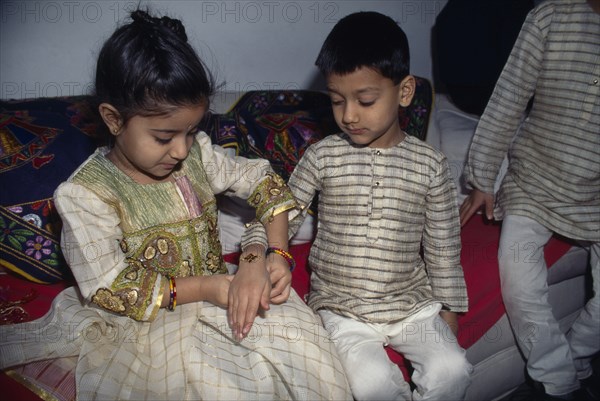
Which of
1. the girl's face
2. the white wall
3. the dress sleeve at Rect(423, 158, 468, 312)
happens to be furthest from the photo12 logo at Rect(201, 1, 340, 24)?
the dress sleeve at Rect(423, 158, 468, 312)

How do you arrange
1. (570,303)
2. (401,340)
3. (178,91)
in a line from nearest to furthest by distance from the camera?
(178,91) → (401,340) → (570,303)

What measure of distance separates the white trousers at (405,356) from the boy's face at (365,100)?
0.48 m

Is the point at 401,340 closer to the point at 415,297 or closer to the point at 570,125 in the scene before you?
the point at 415,297

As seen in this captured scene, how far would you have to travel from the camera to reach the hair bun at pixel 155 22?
1.25 meters

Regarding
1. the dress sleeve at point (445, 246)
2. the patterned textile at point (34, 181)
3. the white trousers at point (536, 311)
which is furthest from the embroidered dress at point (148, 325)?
the white trousers at point (536, 311)

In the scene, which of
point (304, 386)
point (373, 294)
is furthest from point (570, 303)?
point (304, 386)

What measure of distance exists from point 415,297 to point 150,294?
0.70m

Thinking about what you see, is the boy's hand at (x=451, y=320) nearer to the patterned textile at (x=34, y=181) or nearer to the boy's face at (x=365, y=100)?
the boy's face at (x=365, y=100)

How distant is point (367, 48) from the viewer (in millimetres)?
1351

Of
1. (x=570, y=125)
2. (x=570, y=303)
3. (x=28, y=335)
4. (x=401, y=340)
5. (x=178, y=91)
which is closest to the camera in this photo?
(x=178, y=91)

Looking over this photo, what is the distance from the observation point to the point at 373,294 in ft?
4.84

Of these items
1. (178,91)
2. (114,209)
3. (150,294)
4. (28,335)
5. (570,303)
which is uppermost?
(178,91)

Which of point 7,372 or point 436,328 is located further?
point 436,328

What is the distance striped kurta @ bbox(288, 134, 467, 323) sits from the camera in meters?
1.48
